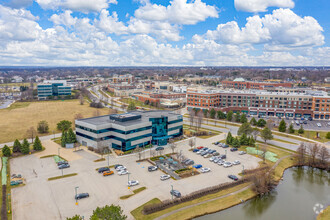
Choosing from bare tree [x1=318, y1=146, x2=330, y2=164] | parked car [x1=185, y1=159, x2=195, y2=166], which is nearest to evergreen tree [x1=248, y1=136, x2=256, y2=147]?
bare tree [x1=318, y1=146, x2=330, y2=164]

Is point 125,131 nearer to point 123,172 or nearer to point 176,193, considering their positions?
point 123,172

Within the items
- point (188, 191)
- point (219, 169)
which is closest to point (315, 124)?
point (219, 169)

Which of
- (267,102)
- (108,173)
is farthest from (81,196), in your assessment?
(267,102)

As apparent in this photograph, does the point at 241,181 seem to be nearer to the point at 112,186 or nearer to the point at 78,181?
the point at 112,186

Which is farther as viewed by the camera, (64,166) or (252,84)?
(252,84)

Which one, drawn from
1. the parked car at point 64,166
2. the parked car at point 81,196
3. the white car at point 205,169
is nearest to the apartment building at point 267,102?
the white car at point 205,169

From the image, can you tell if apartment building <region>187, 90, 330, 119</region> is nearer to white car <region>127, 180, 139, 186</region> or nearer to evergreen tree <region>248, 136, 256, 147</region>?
evergreen tree <region>248, 136, 256, 147</region>
